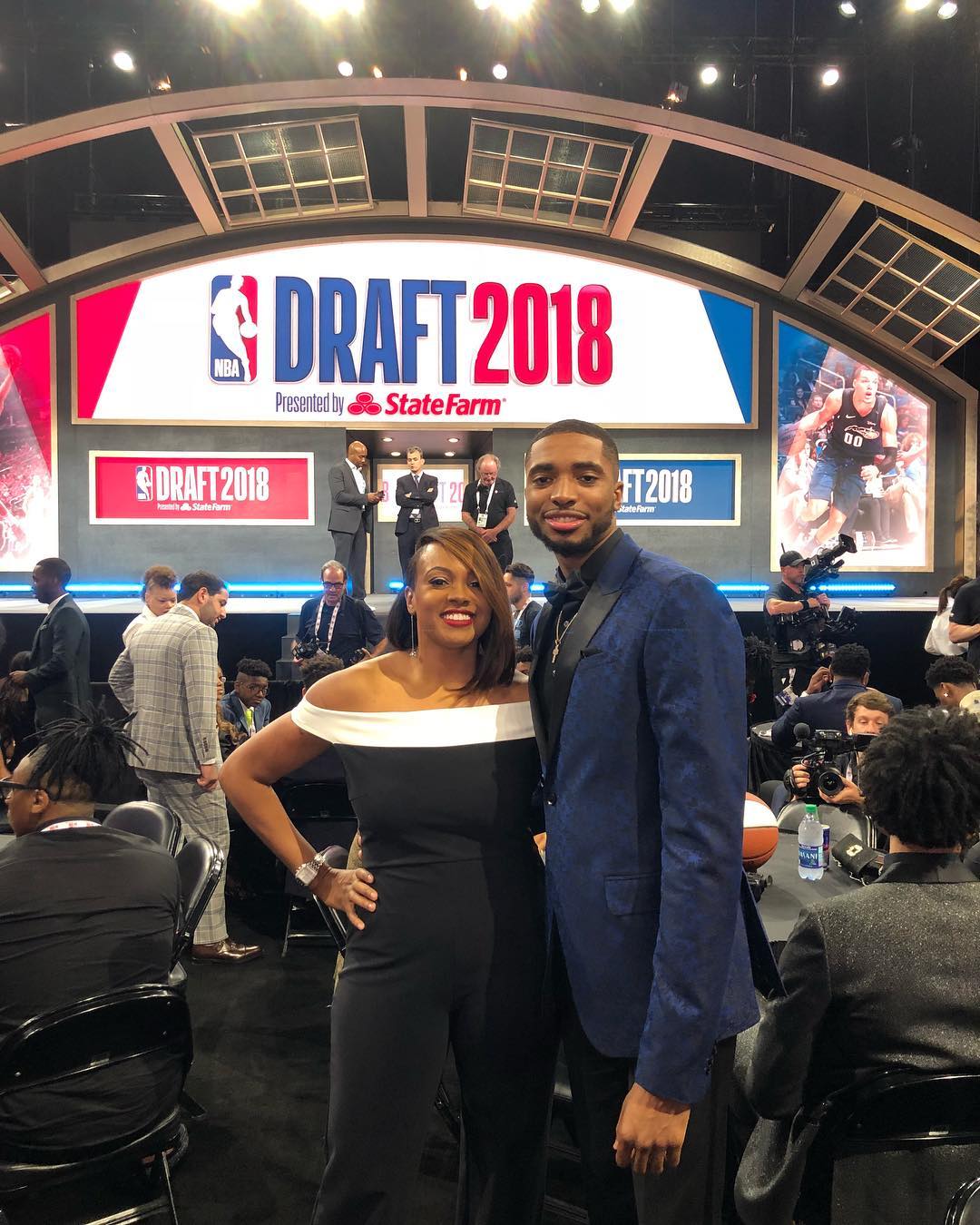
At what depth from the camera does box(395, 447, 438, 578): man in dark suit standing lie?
962 cm

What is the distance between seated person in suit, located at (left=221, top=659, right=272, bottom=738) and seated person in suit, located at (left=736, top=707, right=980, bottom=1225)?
5019 mm

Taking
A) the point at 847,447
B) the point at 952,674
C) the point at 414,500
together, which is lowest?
the point at 952,674

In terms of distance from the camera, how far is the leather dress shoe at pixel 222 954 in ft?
14.9

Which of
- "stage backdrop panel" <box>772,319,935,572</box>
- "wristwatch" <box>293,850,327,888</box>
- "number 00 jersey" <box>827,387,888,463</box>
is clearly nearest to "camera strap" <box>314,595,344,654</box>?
"wristwatch" <box>293,850,327,888</box>

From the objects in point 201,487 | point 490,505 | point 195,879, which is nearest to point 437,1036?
point 195,879

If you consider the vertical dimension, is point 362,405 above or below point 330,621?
above

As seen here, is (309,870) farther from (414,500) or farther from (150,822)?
(414,500)

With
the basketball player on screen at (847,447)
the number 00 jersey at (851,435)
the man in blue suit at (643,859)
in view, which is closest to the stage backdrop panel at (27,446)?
the basketball player on screen at (847,447)

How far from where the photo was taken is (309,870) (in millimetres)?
1896

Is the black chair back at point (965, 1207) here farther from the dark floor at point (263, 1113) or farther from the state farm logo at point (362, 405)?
the state farm logo at point (362, 405)

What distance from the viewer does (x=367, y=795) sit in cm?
172

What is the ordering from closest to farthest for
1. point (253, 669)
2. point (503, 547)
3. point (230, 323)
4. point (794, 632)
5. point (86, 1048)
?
point (86, 1048) < point (253, 669) < point (794, 632) < point (503, 547) < point (230, 323)

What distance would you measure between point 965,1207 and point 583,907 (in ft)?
2.72

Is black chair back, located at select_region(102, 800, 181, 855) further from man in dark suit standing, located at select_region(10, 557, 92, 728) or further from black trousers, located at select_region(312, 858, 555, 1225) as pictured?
man in dark suit standing, located at select_region(10, 557, 92, 728)
